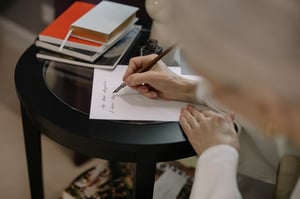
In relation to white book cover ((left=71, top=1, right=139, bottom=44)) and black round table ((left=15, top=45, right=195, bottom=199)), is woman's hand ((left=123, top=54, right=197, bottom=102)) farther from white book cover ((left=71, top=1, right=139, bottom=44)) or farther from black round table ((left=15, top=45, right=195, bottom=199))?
white book cover ((left=71, top=1, right=139, bottom=44))

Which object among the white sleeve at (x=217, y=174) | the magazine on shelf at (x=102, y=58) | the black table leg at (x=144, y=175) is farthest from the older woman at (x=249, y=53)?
the magazine on shelf at (x=102, y=58)

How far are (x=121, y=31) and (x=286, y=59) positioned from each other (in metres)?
0.86

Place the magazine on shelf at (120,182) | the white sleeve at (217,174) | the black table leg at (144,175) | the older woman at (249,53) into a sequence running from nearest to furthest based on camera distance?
the older woman at (249,53) → the white sleeve at (217,174) → the black table leg at (144,175) → the magazine on shelf at (120,182)

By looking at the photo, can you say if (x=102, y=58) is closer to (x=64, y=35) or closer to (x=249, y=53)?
(x=64, y=35)

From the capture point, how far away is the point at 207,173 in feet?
2.81

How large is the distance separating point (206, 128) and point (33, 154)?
559mm

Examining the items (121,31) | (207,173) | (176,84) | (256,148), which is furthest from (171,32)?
(121,31)

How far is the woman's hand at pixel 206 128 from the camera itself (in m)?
0.90

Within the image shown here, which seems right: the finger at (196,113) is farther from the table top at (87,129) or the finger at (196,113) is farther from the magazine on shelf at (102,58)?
the magazine on shelf at (102,58)

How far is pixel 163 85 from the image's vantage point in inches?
40.0

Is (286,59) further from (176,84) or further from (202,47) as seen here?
(176,84)

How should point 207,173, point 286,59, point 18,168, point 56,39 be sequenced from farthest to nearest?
point 18,168 → point 56,39 → point 207,173 → point 286,59

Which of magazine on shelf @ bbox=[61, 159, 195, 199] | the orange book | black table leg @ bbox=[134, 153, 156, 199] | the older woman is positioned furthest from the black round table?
the older woman

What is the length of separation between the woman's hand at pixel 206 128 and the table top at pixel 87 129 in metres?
0.02
